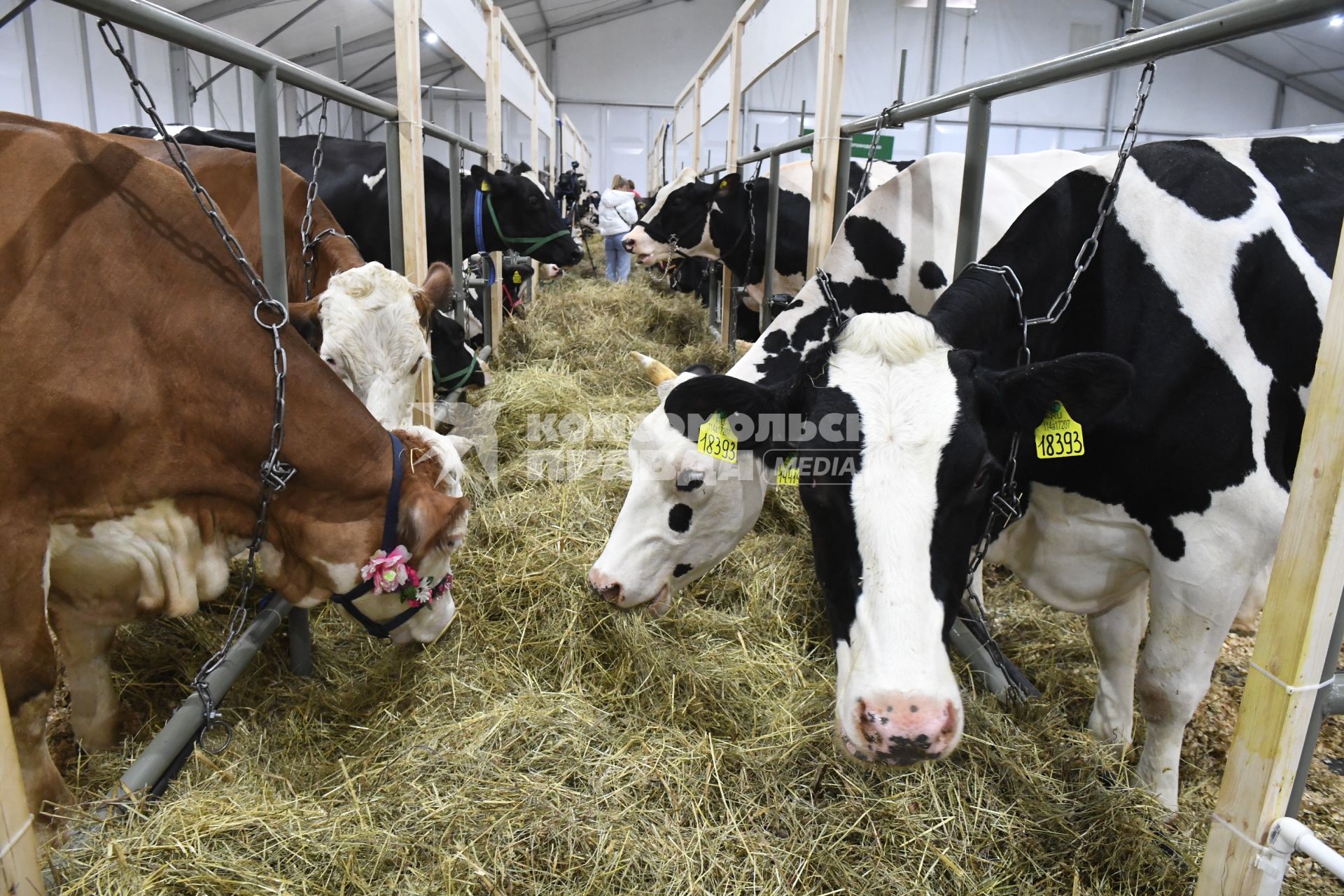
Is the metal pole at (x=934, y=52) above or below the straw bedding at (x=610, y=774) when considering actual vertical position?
above

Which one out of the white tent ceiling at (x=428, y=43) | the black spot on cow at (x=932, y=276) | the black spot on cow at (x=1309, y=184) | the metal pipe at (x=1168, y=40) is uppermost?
the white tent ceiling at (x=428, y=43)

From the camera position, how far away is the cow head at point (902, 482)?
1539 mm

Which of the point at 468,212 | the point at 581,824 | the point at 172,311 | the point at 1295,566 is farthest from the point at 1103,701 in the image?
the point at 468,212

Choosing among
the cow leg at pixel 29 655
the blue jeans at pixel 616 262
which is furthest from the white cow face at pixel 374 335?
the blue jeans at pixel 616 262

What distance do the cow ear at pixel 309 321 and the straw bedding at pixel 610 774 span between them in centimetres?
113

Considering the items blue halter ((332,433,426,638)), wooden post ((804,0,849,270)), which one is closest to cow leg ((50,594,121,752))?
blue halter ((332,433,426,638))

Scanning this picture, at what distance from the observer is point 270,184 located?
7.36 feet

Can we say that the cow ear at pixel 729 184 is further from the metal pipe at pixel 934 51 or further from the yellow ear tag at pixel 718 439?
the metal pipe at pixel 934 51

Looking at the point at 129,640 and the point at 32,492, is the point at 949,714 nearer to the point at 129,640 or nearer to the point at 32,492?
the point at 32,492

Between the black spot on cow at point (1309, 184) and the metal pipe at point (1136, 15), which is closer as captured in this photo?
the metal pipe at point (1136, 15)

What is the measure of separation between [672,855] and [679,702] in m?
0.71

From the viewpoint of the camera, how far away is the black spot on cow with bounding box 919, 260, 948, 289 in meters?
3.46

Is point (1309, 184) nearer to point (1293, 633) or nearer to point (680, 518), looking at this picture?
point (1293, 633)

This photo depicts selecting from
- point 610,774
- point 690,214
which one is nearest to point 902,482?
point 610,774
